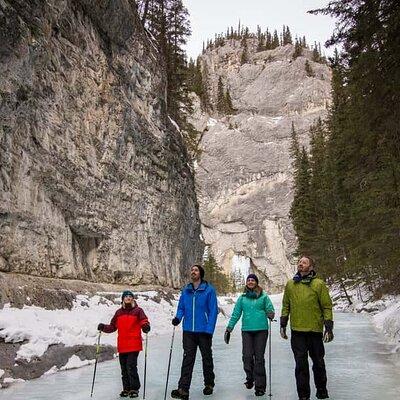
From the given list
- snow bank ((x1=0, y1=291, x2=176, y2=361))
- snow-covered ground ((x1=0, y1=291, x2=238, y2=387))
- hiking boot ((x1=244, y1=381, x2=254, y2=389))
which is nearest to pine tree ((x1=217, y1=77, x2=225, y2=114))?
snow-covered ground ((x1=0, y1=291, x2=238, y2=387))

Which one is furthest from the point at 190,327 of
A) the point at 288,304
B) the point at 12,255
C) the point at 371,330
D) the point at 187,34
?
the point at 187,34

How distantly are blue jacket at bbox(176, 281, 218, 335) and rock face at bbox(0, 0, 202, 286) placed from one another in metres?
8.46

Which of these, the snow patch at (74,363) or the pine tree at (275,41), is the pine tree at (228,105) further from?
the snow patch at (74,363)

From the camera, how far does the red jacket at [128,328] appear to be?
7.18 metres

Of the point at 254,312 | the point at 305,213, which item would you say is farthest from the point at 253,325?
the point at 305,213

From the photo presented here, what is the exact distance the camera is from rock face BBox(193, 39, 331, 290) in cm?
8669

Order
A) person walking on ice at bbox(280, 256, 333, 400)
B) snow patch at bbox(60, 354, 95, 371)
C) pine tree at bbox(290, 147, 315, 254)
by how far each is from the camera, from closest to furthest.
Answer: person walking on ice at bbox(280, 256, 333, 400)
snow patch at bbox(60, 354, 95, 371)
pine tree at bbox(290, 147, 315, 254)

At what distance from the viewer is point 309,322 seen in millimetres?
6387

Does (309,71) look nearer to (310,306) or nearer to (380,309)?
(380,309)

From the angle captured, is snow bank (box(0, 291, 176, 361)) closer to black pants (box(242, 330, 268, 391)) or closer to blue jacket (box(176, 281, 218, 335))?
blue jacket (box(176, 281, 218, 335))

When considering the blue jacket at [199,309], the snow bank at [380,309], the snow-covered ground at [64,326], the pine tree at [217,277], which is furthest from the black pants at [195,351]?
the pine tree at [217,277]

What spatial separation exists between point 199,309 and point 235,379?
2066mm

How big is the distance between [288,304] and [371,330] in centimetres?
1184

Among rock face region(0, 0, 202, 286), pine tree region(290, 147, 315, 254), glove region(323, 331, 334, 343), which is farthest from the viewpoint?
pine tree region(290, 147, 315, 254)
